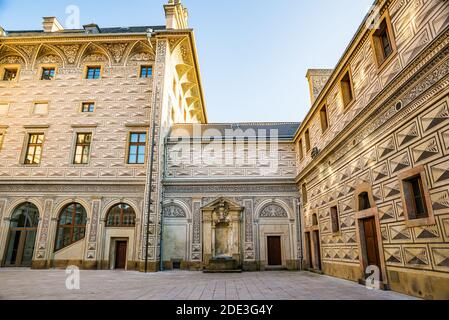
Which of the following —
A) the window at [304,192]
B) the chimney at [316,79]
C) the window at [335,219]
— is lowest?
the window at [335,219]

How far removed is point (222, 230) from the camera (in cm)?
1405

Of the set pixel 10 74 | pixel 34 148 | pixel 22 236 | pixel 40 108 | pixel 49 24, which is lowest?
pixel 22 236

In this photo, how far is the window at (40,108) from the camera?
15.5 meters

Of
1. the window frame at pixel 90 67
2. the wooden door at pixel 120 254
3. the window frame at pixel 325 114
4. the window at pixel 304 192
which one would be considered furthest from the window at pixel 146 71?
the window at pixel 304 192

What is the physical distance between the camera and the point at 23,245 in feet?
45.1

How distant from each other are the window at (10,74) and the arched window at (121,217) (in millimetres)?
10780

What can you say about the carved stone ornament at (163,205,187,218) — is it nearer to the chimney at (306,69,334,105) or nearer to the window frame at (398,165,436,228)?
the chimney at (306,69,334,105)

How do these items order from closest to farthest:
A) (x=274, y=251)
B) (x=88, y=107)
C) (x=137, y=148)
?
(x=274, y=251) < (x=137, y=148) < (x=88, y=107)

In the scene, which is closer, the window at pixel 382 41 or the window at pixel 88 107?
the window at pixel 382 41

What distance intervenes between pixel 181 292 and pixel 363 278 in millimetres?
5049

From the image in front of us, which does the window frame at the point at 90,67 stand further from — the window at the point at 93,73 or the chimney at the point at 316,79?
the chimney at the point at 316,79

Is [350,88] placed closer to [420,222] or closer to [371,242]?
[371,242]

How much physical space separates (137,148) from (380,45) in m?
12.0

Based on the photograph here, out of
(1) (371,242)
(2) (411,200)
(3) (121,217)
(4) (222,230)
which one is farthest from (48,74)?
(2) (411,200)
